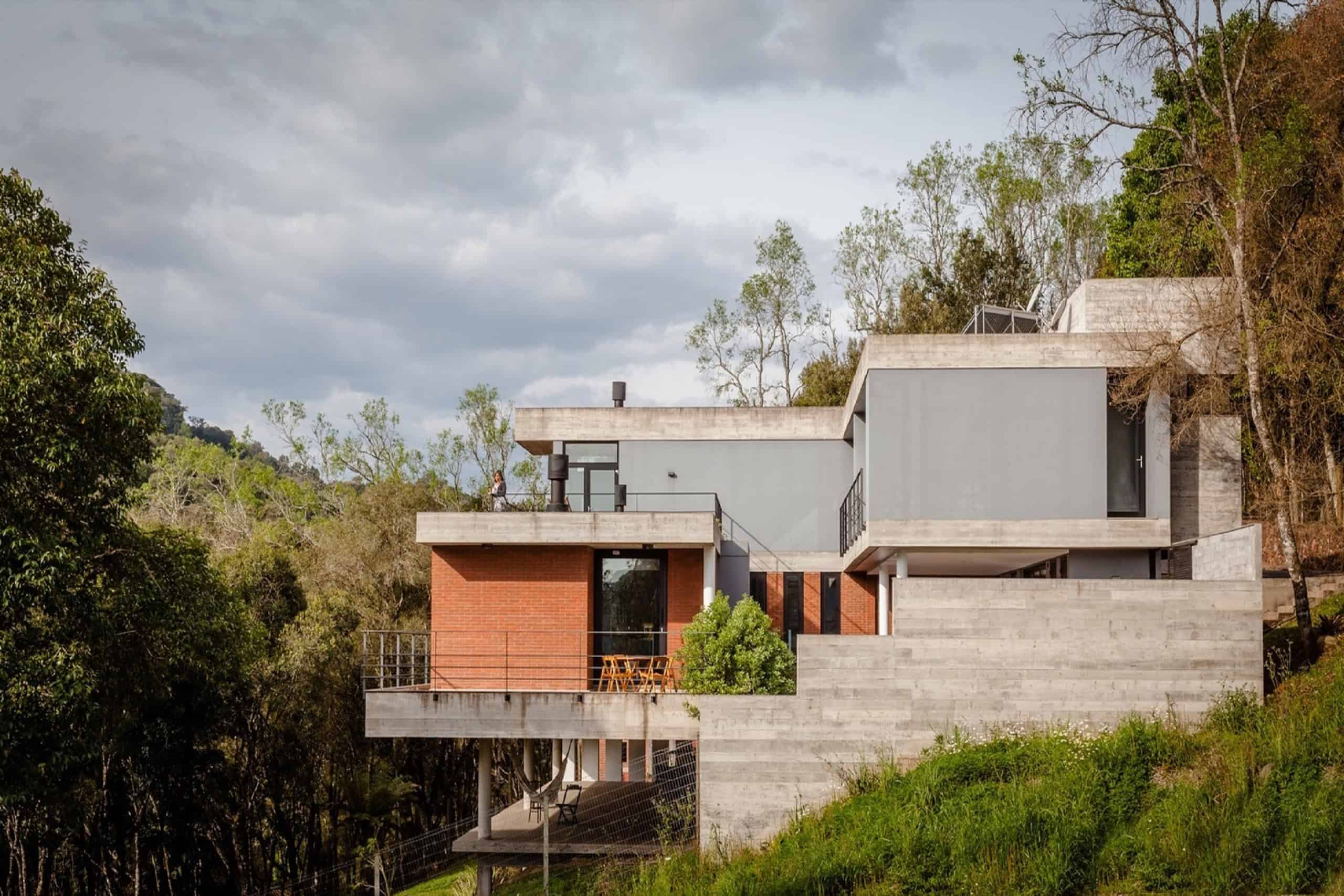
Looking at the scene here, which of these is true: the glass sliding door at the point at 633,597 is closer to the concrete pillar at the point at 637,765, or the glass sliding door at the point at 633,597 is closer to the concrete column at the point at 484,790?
the concrete pillar at the point at 637,765

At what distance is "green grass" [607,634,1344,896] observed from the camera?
11.4 m

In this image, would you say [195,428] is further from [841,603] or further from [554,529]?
[554,529]

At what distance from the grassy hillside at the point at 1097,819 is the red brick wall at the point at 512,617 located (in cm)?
562

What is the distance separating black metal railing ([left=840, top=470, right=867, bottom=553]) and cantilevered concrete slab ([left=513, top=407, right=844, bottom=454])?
1.61m

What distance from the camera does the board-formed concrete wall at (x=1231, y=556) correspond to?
45.5ft

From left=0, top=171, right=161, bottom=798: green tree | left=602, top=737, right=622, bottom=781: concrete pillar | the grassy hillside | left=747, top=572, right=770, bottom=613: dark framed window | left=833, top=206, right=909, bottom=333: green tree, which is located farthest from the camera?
left=833, top=206, right=909, bottom=333: green tree

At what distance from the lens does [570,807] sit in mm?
19625

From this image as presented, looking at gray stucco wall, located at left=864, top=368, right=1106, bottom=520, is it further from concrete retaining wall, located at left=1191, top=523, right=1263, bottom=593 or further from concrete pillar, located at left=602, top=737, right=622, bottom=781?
concrete pillar, located at left=602, top=737, right=622, bottom=781

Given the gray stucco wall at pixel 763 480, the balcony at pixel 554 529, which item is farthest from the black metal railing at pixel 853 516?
the balcony at pixel 554 529

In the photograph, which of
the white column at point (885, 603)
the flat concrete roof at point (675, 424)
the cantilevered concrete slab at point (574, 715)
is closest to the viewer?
the cantilevered concrete slab at point (574, 715)

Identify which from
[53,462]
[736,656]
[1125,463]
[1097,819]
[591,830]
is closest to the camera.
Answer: [1097,819]

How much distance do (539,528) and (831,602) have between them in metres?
6.37

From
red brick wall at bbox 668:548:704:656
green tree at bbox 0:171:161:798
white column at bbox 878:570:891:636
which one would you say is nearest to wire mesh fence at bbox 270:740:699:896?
red brick wall at bbox 668:548:704:656

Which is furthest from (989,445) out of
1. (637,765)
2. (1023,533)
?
(637,765)
